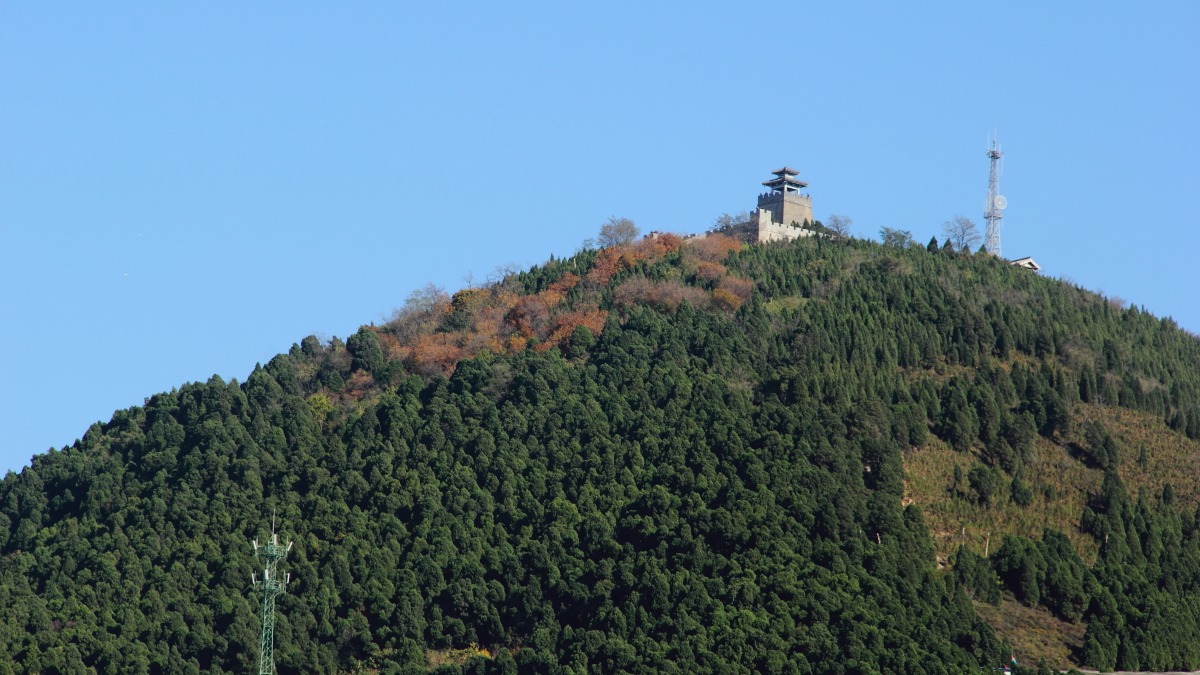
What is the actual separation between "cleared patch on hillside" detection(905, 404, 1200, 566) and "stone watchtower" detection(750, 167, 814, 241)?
72.5ft

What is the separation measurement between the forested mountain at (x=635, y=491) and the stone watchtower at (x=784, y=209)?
259 inches

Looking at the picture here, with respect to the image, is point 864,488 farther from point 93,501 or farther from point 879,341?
point 93,501

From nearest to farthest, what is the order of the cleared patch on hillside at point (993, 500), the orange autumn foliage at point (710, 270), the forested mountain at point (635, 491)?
1. the forested mountain at point (635, 491)
2. the cleared patch on hillside at point (993, 500)
3. the orange autumn foliage at point (710, 270)

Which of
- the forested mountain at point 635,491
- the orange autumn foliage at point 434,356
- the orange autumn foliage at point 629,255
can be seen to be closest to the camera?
the forested mountain at point 635,491

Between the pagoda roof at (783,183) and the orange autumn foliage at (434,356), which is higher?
the pagoda roof at (783,183)

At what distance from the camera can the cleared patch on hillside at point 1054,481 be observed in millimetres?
55656

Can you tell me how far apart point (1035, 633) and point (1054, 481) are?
31.4 feet

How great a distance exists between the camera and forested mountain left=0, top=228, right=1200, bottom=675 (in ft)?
166

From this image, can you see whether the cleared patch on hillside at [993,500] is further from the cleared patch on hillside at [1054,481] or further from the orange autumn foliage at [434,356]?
the orange autumn foliage at [434,356]

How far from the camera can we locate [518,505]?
58531mm

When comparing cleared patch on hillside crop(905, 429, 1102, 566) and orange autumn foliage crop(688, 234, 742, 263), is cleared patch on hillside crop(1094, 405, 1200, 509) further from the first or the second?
orange autumn foliage crop(688, 234, 742, 263)

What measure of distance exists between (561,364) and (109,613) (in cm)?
1967

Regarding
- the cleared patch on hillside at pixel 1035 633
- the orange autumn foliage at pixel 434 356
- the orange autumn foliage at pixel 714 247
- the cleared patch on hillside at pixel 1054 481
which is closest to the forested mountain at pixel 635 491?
the orange autumn foliage at pixel 434 356

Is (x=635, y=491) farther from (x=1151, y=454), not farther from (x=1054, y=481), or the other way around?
(x=1151, y=454)
